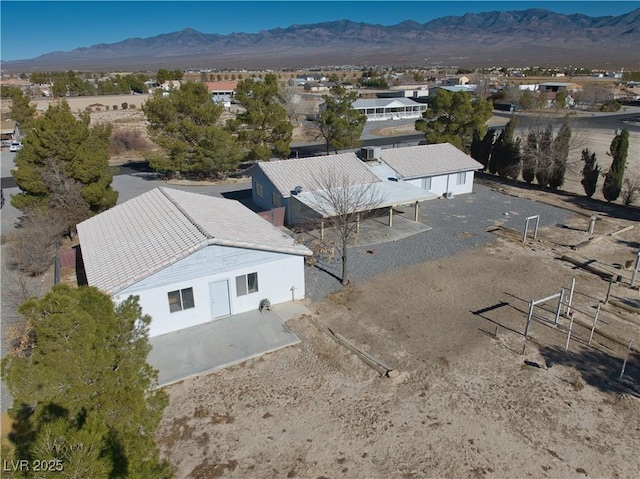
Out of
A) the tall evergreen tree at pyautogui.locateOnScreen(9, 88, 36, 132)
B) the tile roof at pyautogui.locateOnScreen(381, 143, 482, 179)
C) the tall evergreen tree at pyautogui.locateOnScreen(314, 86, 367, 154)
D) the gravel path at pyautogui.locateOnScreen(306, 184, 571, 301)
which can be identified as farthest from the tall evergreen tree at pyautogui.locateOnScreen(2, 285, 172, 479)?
the tall evergreen tree at pyautogui.locateOnScreen(9, 88, 36, 132)

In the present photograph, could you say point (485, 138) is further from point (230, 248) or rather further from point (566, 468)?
point (566, 468)

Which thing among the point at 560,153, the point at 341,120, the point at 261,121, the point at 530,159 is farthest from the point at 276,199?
the point at 560,153

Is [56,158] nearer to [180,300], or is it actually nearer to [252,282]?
[180,300]

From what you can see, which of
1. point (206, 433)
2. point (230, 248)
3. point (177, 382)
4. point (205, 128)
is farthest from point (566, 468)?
point (205, 128)

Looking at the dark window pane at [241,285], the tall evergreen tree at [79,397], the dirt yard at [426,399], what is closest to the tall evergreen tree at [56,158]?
the dark window pane at [241,285]

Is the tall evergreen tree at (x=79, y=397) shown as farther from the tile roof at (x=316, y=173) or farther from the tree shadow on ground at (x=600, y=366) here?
the tile roof at (x=316, y=173)

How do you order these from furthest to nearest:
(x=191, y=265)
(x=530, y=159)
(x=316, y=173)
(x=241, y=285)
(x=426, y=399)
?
(x=530, y=159) → (x=316, y=173) → (x=241, y=285) → (x=191, y=265) → (x=426, y=399)

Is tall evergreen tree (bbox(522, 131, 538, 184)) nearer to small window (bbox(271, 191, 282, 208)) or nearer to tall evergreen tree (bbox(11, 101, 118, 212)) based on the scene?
small window (bbox(271, 191, 282, 208))
